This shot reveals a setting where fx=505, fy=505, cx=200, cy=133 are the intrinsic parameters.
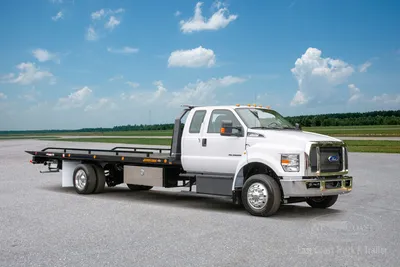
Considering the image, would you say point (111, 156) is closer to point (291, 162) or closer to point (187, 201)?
point (187, 201)

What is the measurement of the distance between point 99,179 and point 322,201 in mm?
5673

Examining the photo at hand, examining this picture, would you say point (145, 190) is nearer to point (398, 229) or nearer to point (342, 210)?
point (342, 210)

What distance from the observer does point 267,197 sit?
30.6 ft

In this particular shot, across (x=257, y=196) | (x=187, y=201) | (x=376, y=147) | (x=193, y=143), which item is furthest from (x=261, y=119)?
(x=376, y=147)

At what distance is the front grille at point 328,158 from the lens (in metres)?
9.39

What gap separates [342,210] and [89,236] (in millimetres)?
5200

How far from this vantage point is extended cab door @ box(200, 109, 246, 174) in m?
10.1

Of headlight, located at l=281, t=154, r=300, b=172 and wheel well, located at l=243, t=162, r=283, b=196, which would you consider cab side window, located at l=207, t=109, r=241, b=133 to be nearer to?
wheel well, located at l=243, t=162, r=283, b=196

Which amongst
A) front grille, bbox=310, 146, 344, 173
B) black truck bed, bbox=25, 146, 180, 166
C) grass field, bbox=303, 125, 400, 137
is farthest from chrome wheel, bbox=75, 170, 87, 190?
grass field, bbox=303, 125, 400, 137

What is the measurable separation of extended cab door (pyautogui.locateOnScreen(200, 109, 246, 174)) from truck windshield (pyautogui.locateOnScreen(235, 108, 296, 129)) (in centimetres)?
18

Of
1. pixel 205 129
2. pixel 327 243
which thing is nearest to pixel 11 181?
pixel 205 129

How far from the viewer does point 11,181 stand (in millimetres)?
15422

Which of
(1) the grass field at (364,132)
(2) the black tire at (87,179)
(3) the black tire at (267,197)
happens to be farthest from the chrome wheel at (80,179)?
(1) the grass field at (364,132)

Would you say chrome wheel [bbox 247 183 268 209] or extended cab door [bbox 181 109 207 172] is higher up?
extended cab door [bbox 181 109 207 172]
